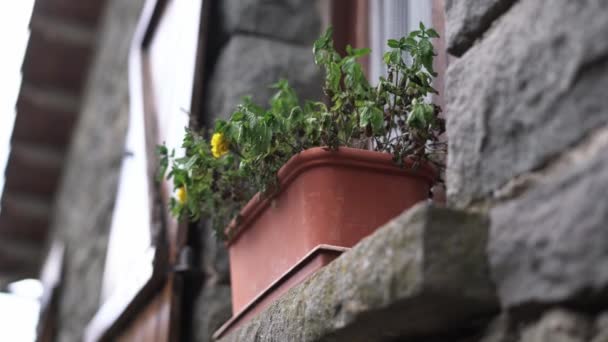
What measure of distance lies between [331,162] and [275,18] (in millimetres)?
1230

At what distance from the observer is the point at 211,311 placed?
232 cm

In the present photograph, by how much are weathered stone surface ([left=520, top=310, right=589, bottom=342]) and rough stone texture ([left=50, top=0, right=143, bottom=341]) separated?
3146mm

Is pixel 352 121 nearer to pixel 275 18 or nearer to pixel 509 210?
pixel 509 210

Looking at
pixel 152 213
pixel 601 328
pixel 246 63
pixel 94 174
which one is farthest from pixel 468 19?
pixel 94 174

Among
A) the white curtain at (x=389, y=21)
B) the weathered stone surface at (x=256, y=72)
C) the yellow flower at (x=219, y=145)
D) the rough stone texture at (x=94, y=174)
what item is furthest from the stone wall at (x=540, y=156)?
the rough stone texture at (x=94, y=174)

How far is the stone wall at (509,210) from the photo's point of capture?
32.4 inches

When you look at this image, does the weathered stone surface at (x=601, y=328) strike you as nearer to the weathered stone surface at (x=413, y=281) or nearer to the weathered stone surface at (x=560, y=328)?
the weathered stone surface at (x=560, y=328)

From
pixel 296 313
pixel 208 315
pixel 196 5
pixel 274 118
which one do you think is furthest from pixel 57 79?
pixel 296 313

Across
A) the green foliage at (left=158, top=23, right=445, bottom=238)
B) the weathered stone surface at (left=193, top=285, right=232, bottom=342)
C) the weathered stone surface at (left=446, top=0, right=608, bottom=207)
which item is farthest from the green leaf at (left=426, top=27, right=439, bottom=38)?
the weathered stone surface at (left=193, top=285, right=232, bottom=342)

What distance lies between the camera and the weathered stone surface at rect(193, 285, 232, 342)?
7.57 feet

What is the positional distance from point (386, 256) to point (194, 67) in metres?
1.75

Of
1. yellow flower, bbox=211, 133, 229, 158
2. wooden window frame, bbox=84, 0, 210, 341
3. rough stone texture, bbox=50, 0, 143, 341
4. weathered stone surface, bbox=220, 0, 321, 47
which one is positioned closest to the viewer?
yellow flower, bbox=211, 133, 229, 158

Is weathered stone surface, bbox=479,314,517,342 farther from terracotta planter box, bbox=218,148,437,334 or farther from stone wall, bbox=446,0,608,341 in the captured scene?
terracotta planter box, bbox=218,148,437,334

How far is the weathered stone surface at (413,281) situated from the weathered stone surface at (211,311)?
3.75 ft
